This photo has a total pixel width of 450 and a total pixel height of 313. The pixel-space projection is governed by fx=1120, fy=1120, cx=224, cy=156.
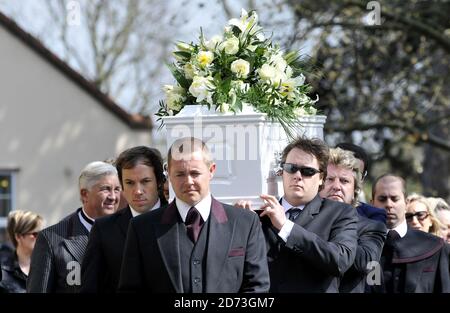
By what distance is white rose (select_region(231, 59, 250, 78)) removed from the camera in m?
6.66

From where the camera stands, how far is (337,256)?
6.14 metres

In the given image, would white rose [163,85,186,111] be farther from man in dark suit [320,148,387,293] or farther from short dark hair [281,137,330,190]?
man in dark suit [320,148,387,293]

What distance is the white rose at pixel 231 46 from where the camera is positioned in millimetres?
6727

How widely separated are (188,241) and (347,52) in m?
13.9

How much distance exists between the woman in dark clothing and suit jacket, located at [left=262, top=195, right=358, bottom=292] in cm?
338

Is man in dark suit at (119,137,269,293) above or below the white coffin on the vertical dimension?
below

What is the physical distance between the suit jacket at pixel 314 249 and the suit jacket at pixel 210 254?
310 millimetres

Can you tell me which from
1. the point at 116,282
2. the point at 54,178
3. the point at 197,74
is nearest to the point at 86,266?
the point at 116,282

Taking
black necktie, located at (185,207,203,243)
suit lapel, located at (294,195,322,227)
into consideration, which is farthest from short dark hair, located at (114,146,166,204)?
black necktie, located at (185,207,203,243)

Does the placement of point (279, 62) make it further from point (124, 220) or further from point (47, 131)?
point (47, 131)

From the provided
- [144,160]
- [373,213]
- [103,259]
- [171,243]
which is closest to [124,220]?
[103,259]

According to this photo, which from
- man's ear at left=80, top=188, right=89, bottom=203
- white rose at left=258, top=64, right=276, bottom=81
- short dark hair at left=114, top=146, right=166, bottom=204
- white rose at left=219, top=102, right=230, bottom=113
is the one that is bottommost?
man's ear at left=80, top=188, right=89, bottom=203

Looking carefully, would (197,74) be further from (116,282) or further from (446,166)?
(446,166)

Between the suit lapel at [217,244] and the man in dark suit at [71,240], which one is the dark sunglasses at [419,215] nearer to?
the man in dark suit at [71,240]
